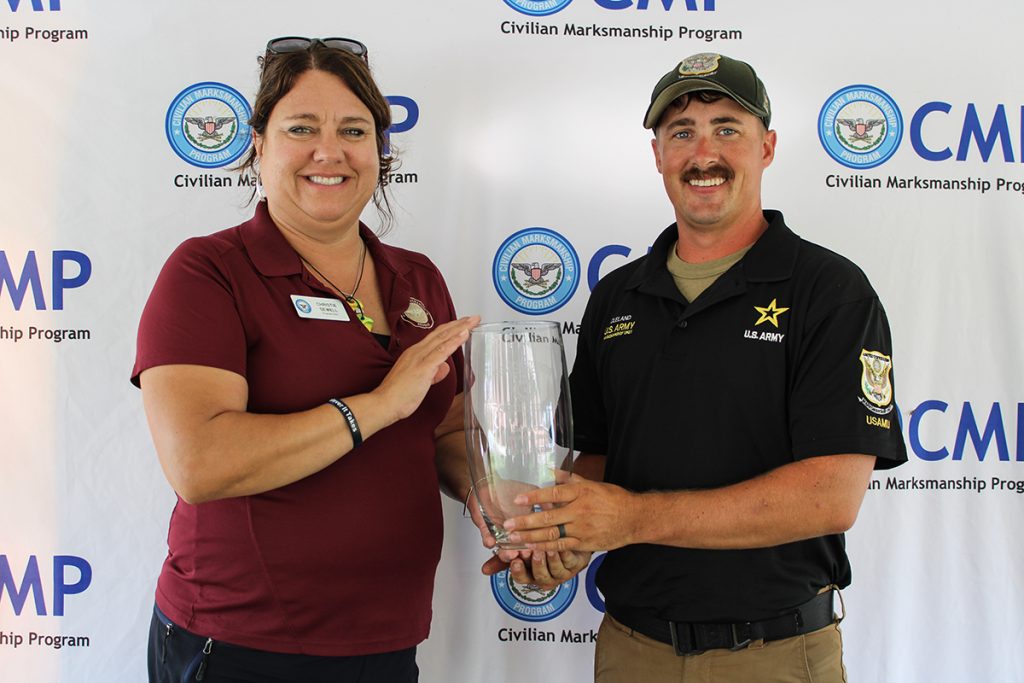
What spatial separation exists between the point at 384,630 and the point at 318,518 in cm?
24

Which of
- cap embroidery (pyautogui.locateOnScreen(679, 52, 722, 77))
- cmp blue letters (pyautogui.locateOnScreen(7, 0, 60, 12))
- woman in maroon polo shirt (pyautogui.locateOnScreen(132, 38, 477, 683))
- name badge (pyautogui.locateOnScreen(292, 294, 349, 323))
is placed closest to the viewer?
woman in maroon polo shirt (pyautogui.locateOnScreen(132, 38, 477, 683))

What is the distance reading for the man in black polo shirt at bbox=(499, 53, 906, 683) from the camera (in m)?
1.18

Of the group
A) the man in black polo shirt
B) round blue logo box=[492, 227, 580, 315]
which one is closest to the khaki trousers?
the man in black polo shirt

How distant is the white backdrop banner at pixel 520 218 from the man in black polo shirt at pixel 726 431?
1.92 ft

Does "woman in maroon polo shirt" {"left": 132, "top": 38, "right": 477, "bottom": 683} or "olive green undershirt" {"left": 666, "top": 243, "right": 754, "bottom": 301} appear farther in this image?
"olive green undershirt" {"left": 666, "top": 243, "right": 754, "bottom": 301}

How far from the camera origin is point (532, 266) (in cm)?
198

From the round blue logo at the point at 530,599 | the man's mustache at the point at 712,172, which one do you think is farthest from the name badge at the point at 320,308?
the round blue logo at the point at 530,599

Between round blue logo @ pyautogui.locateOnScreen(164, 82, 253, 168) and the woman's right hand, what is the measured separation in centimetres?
110

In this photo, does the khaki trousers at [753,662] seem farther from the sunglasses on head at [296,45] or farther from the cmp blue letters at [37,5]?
the cmp blue letters at [37,5]

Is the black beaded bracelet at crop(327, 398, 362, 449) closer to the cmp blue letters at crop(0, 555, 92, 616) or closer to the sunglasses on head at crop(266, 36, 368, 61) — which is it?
the sunglasses on head at crop(266, 36, 368, 61)

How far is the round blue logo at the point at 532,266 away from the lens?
6.50ft

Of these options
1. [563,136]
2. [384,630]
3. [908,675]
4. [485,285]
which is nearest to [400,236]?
[485,285]

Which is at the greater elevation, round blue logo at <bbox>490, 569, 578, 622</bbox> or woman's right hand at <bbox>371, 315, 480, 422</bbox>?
woman's right hand at <bbox>371, 315, 480, 422</bbox>

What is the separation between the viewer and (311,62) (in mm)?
1297
